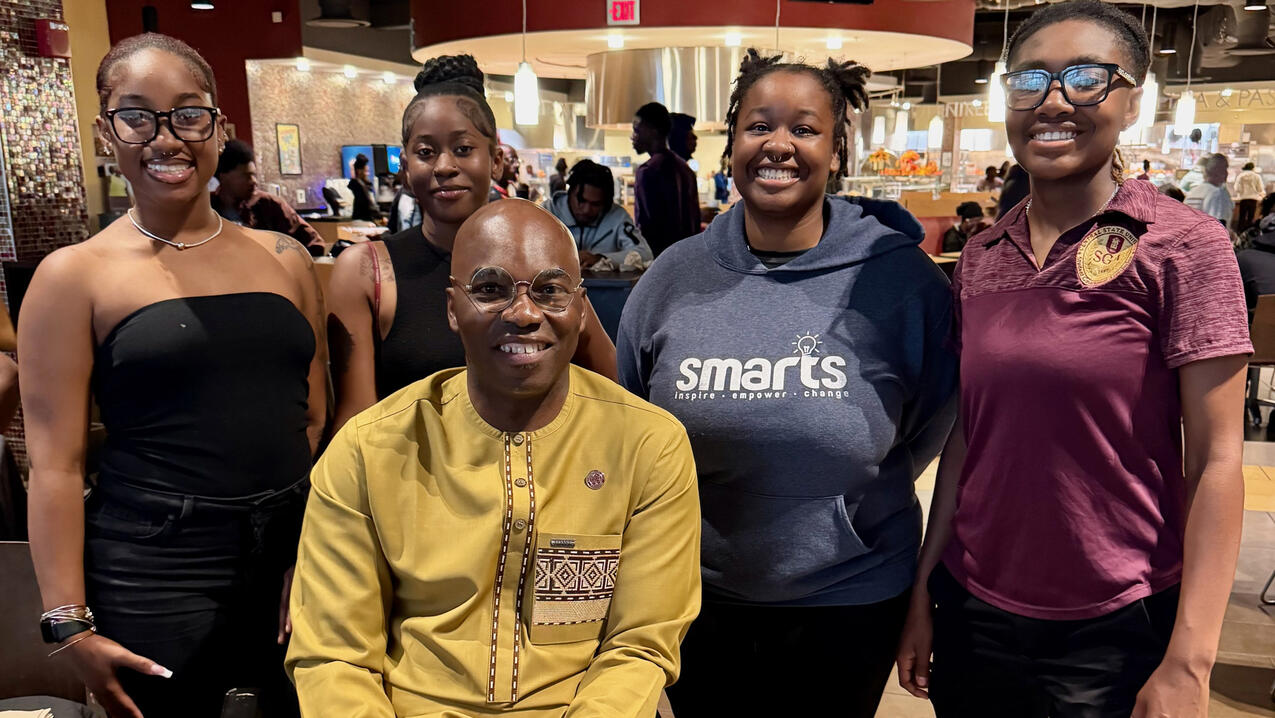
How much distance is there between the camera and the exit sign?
785 centimetres

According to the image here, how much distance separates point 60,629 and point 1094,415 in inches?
67.3

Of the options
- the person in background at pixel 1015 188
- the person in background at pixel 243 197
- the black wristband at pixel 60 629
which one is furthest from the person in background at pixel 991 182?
the black wristband at pixel 60 629

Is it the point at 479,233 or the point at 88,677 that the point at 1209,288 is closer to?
the point at 479,233

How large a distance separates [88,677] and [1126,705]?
1.71 m

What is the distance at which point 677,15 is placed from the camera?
7.92m

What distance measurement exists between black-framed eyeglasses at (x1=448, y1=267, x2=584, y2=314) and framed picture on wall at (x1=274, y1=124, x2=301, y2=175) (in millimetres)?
11515

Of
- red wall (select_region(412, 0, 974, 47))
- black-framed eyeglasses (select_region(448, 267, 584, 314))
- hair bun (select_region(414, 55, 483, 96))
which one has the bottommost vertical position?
black-framed eyeglasses (select_region(448, 267, 584, 314))

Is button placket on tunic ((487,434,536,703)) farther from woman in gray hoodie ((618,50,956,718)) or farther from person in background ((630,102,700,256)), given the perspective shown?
person in background ((630,102,700,256))

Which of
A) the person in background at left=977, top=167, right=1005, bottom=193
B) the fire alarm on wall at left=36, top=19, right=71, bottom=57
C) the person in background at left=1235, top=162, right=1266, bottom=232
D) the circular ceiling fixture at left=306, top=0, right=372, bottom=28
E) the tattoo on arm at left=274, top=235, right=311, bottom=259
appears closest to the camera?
the tattoo on arm at left=274, top=235, right=311, bottom=259

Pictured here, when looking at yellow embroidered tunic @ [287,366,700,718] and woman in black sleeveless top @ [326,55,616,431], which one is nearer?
yellow embroidered tunic @ [287,366,700,718]

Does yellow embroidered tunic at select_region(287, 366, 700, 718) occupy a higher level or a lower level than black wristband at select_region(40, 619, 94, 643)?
higher

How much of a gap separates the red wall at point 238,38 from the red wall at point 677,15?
2434 millimetres

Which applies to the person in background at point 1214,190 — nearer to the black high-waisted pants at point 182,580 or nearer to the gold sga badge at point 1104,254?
the gold sga badge at point 1104,254

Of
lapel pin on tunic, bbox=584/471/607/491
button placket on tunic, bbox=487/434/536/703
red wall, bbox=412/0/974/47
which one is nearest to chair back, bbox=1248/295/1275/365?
lapel pin on tunic, bbox=584/471/607/491
